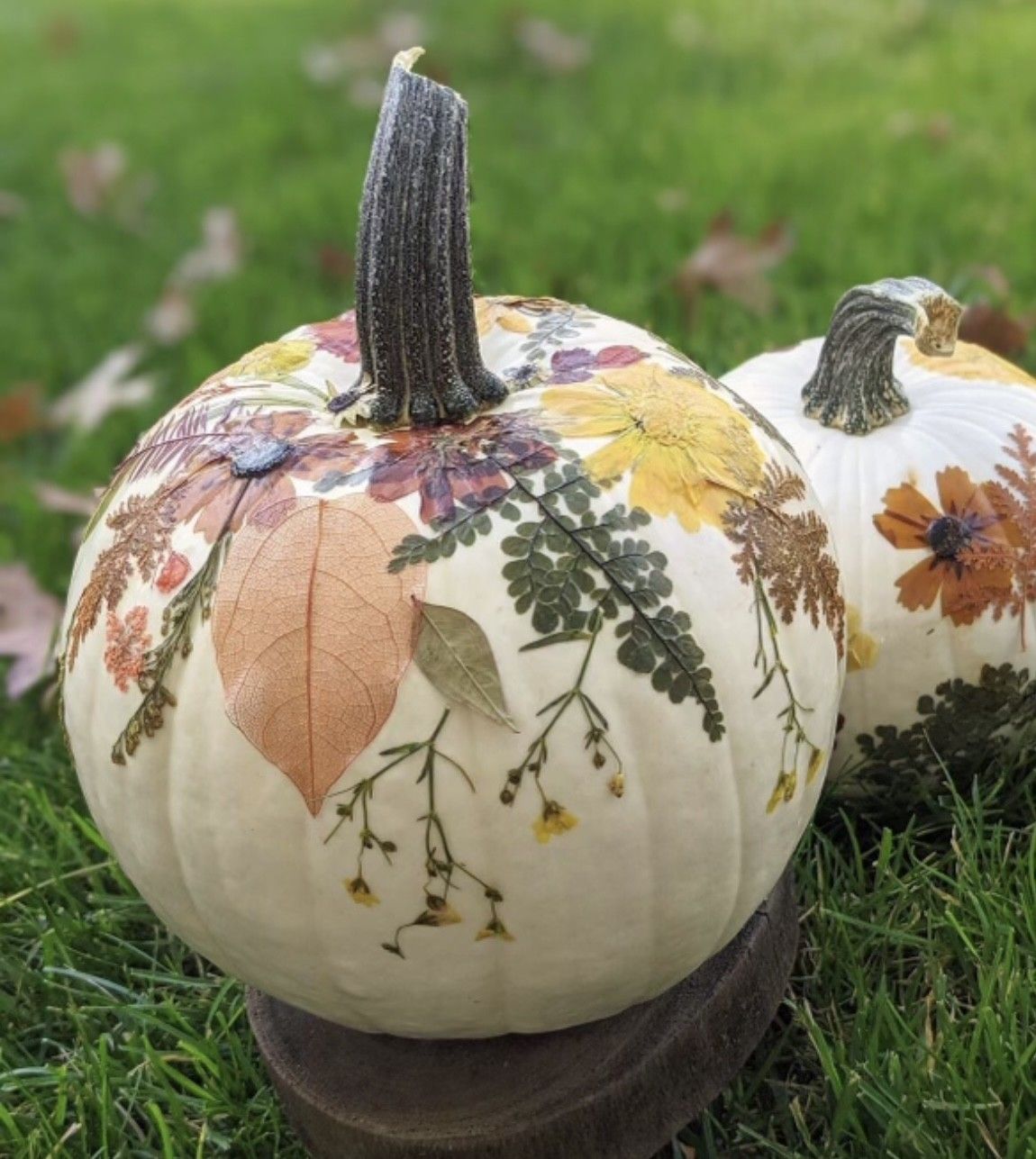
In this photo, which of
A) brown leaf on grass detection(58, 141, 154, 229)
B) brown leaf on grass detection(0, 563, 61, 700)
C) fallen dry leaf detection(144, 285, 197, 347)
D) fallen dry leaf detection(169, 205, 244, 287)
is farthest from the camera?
brown leaf on grass detection(58, 141, 154, 229)

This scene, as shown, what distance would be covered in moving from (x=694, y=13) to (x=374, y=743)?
13.9 ft

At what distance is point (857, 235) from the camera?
10.2 feet

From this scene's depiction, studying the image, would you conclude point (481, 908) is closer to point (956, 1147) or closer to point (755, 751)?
point (755, 751)

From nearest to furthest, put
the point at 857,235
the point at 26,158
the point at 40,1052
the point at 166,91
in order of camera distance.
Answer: the point at 40,1052
the point at 857,235
the point at 26,158
the point at 166,91

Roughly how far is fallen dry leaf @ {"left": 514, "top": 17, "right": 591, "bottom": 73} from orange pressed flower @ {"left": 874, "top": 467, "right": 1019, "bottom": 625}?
333 centimetres

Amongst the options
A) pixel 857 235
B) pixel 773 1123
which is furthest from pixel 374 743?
pixel 857 235

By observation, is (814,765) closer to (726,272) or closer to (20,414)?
(726,272)

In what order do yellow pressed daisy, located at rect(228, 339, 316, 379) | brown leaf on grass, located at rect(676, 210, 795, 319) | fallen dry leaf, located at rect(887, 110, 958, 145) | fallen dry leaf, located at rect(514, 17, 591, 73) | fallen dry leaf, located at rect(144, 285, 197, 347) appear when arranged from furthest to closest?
fallen dry leaf, located at rect(514, 17, 591, 73)
fallen dry leaf, located at rect(887, 110, 958, 145)
fallen dry leaf, located at rect(144, 285, 197, 347)
brown leaf on grass, located at rect(676, 210, 795, 319)
yellow pressed daisy, located at rect(228, 339, 316, 379)

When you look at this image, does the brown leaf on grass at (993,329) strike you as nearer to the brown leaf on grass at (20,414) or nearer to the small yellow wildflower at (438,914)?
the small yellow wildflower at (438,914)

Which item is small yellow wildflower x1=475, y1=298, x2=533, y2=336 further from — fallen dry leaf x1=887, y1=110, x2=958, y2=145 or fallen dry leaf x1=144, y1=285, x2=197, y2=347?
fallen dry leaf x1=887, y1=110, x2=958, y2=145

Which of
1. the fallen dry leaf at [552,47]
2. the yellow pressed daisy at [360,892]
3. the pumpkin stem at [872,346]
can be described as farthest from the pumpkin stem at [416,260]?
the fallen dry leaf at [552,47]

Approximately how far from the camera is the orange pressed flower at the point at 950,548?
1.52 meters

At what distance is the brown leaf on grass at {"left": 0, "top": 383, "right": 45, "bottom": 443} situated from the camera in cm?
299

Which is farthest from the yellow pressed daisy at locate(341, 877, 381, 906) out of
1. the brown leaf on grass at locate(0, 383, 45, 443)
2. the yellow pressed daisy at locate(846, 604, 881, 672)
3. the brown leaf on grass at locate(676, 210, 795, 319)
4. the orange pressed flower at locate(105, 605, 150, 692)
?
the brown leaf on grass at locate(0, 383, 45, 443)
